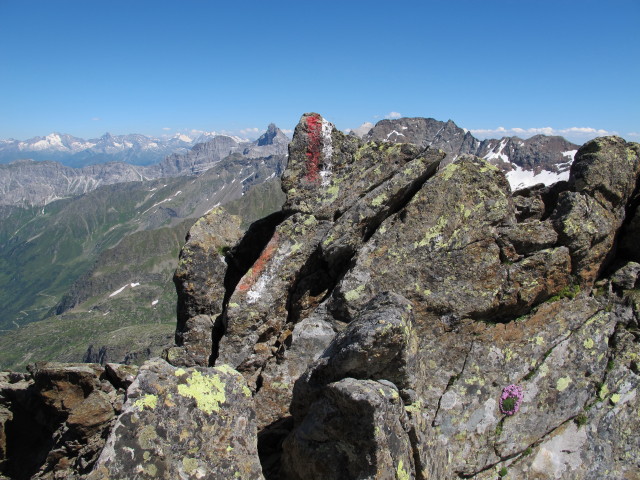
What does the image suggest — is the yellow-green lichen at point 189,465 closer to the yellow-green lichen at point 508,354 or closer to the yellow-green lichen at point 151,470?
the yellow-green lichen at point 151,470

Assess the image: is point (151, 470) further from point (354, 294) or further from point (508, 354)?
point (508, 354)

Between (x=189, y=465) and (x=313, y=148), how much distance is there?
14676mm

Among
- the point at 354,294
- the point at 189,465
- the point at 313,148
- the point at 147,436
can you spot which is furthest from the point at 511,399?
the point at 313,148

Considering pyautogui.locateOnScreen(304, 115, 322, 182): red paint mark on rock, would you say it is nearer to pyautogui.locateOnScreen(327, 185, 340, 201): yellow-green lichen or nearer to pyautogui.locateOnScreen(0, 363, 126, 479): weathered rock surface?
pyautogui.locateOnScreen(327, 185, 340, 201): yellow-green lichen

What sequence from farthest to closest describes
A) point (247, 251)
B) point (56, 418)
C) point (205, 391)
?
point (247, 251) → point (56, 418) → point (205, 391)

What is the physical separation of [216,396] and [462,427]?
7450mm

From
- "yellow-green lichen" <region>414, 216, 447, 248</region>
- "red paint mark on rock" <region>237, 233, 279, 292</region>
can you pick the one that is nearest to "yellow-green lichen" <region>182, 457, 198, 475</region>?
"red paint mark on rock" <region>237, 233, 279, 292</region>

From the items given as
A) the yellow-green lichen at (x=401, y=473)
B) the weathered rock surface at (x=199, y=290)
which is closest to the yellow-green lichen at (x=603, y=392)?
the yellow-green lichen at (x=401, y=473)

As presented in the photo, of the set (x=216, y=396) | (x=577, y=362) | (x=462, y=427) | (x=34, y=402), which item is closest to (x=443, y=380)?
(x=462, y=427)

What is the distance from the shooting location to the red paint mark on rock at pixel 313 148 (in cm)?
1972

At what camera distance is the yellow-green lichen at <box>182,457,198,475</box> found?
9.18 m

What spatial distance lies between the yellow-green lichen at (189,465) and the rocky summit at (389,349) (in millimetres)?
33

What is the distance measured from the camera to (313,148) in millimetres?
20078

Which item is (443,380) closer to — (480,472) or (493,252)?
(480,472)
